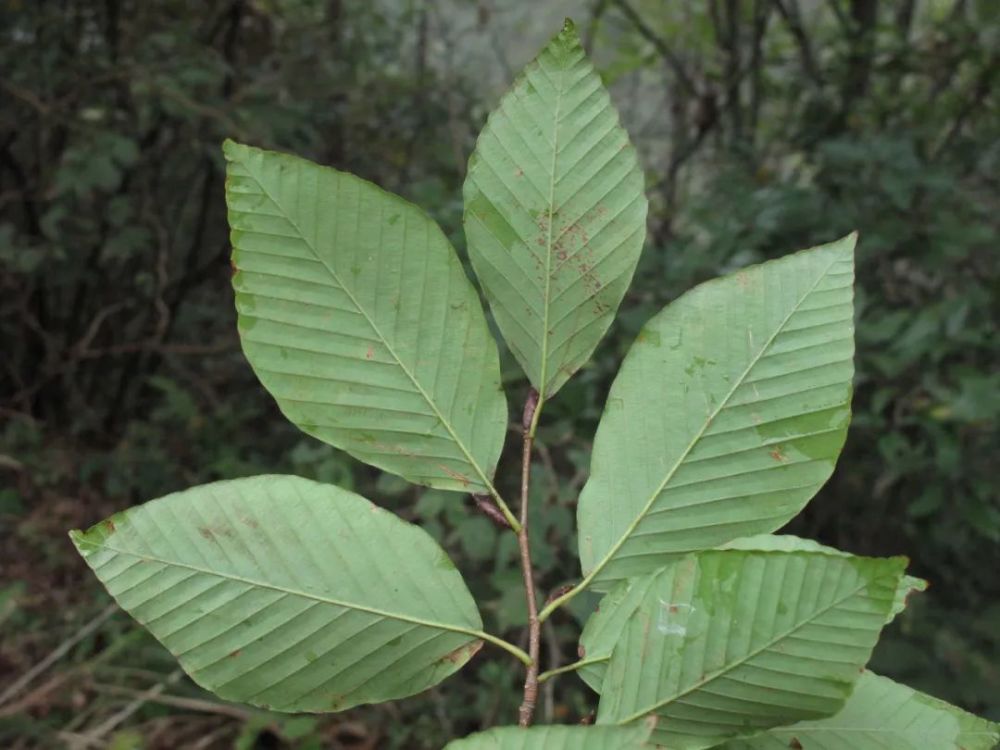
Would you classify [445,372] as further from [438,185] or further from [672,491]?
[438,185]

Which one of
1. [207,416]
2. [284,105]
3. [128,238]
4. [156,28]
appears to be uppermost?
[156,28]

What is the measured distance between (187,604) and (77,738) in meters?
1.52

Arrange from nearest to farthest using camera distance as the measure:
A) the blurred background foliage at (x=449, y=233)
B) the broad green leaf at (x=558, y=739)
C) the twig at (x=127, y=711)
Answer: the broad green leaf at (x=558, y=739)
the blurred background foliage at (x=449, y=233)
the twig at (x=127, y=711)

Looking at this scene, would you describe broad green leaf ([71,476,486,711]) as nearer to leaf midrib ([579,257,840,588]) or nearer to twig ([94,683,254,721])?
leaf midrib ([579,257,840,588])

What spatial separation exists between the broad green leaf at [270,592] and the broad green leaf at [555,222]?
10 centimetres

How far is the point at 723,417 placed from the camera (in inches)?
13.3

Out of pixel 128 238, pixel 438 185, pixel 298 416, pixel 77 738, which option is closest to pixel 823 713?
pixel 298 416

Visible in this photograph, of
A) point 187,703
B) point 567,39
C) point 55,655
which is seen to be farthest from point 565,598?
point 55,655

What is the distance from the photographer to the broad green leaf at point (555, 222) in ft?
1.14

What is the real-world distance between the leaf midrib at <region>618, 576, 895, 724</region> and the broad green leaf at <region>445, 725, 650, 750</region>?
0.09ft

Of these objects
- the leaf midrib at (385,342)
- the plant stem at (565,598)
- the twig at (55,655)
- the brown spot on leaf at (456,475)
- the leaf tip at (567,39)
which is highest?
the leaf tip at (567,39)

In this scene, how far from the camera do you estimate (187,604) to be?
1.04 ft

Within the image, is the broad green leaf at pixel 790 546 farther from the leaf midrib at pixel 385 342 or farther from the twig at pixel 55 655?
the twig at pixel 55 655

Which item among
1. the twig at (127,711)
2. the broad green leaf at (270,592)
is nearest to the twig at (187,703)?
the twig at (127,711)
